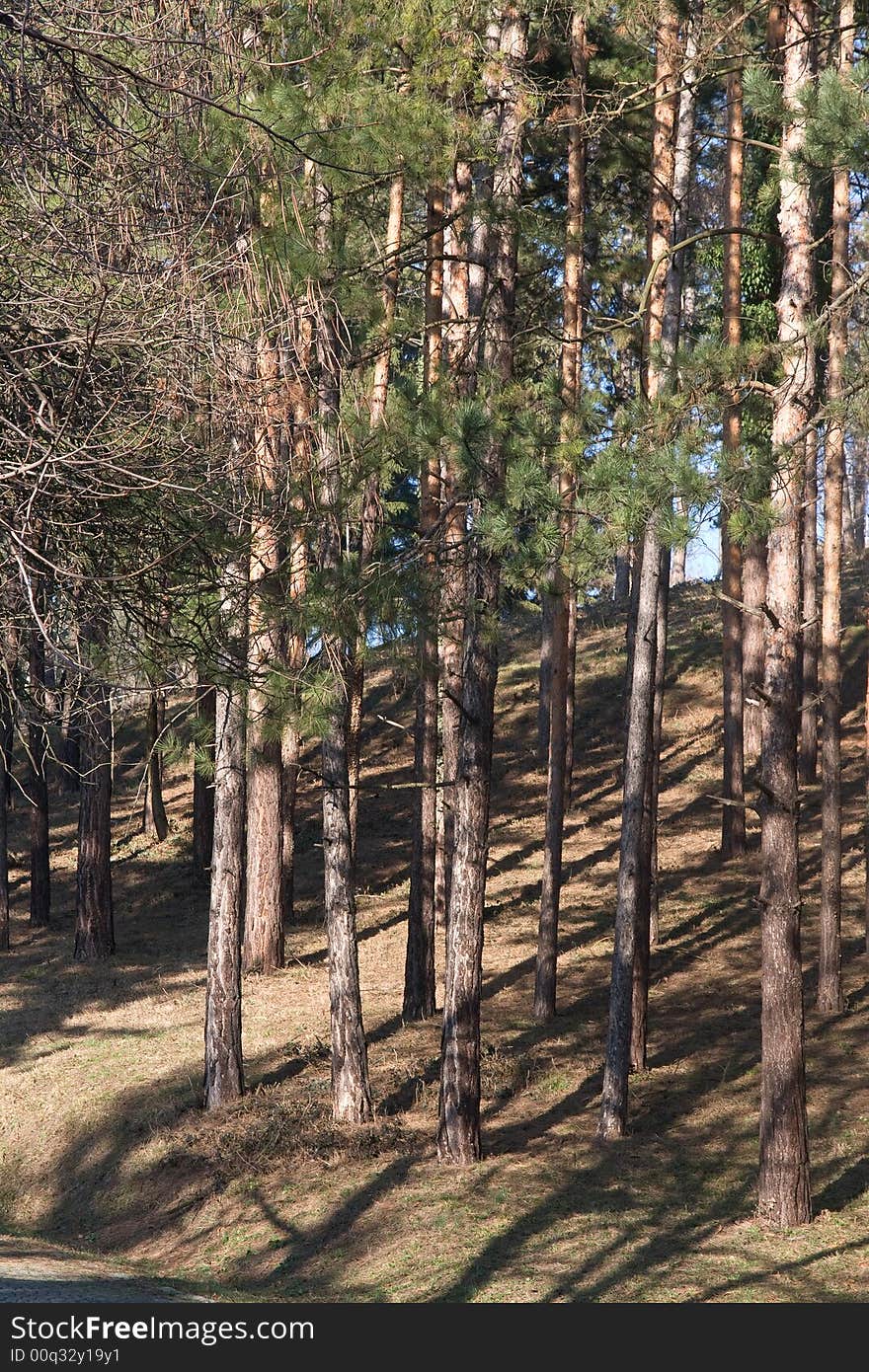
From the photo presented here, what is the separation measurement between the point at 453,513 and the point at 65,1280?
26.8ft

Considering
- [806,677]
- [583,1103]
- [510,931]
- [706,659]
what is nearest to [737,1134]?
[583,1103]

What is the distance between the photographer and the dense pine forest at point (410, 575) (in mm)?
7250

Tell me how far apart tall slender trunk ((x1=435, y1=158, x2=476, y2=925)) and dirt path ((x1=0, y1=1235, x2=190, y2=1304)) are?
459 cm

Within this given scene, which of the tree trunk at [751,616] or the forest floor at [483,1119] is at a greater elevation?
the tree trunk at [751,616]

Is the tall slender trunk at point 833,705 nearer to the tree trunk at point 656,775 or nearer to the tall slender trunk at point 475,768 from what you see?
the tree trunk at point 656,775

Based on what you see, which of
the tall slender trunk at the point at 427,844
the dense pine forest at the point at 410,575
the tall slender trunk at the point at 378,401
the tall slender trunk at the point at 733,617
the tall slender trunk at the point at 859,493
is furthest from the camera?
the tall slender trunk at the point at 859,493

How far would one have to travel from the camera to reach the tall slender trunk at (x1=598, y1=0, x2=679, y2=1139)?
12.6 metres

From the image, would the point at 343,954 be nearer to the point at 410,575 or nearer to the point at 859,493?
the point at 410,575

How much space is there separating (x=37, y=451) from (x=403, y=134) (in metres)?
5.65

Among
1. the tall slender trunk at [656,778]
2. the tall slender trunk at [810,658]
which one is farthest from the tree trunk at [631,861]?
the tall slender trunk at [810,658]

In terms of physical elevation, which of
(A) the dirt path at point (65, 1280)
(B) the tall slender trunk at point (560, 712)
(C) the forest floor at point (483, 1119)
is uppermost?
(B) the tall slender trunk at point (560, 712)

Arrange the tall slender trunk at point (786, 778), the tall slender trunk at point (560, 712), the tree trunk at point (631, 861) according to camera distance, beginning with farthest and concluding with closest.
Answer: the tall slender trunk at point (560, 712) → the tree trunk at point (631, 861) → the tall slender trunk at point (786, 778)

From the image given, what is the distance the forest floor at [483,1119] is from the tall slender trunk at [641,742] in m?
0.77

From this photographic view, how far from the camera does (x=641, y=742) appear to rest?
13.1m
